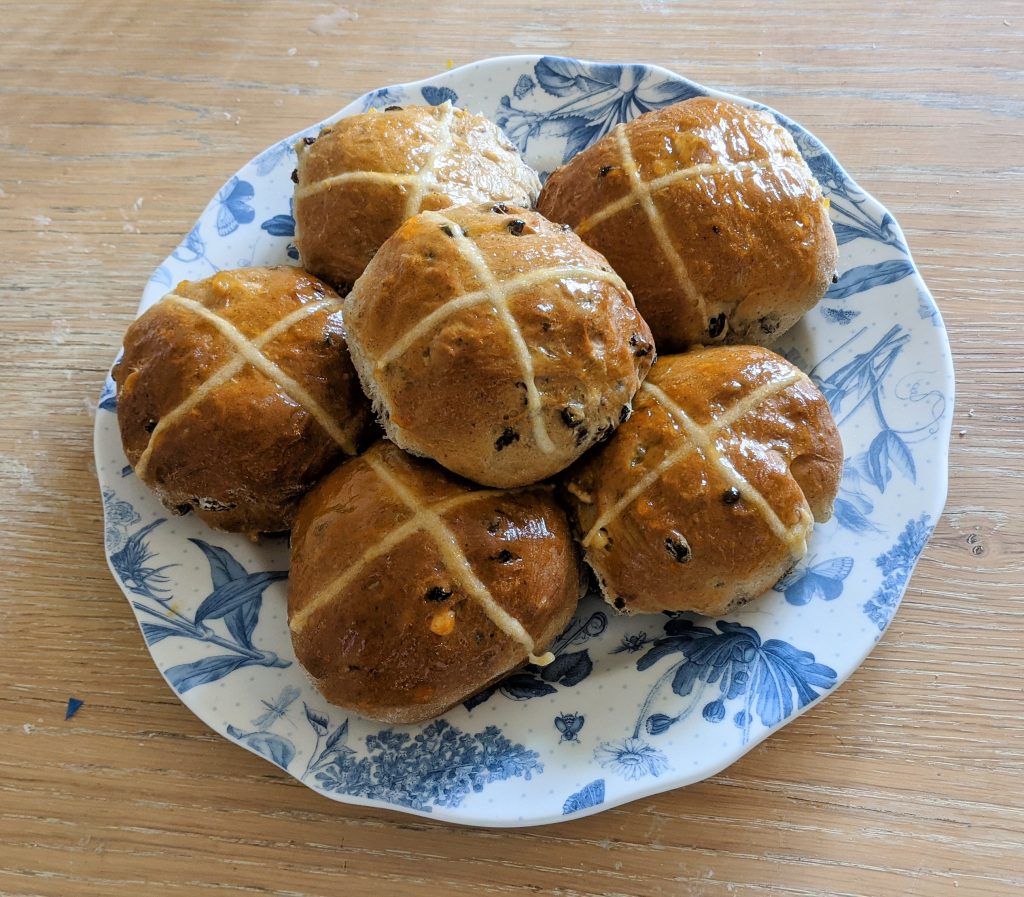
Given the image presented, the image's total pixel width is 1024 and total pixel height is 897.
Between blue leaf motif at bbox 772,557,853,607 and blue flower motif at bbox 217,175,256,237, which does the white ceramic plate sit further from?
blue flower motif at bbox 217,175,256,237

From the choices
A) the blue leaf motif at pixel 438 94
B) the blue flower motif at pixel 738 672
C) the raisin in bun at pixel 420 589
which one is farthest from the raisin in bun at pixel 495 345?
the blue leaf motif at pixel 438 94

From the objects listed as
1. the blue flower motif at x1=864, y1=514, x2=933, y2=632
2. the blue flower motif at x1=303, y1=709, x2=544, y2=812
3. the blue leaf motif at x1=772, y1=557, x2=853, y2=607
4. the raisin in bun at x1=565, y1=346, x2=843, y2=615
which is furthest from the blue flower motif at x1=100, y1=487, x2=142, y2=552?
the blue flower motif at x1=864, y1=514, x2=933, y2=632

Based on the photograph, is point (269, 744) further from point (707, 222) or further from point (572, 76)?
point (572, 76)

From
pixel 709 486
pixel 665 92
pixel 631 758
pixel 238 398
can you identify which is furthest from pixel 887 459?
pixel 238 398

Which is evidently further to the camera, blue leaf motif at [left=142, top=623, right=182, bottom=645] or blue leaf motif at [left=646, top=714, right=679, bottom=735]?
blue leaf motif at [left=142, top=623, right=182, bottom=645]

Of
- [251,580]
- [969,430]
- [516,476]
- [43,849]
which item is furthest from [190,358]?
[969,430]

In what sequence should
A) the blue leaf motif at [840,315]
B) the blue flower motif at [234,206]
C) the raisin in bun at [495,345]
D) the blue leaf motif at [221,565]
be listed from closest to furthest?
the raisin in bun at [495,345], the blue leaf motif at [221,565], the blue leaf motif at [840,315], the blue flower motif at [234,206]

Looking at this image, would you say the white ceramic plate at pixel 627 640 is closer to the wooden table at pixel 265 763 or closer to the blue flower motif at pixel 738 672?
the blue flower motif at pixel 738 672
